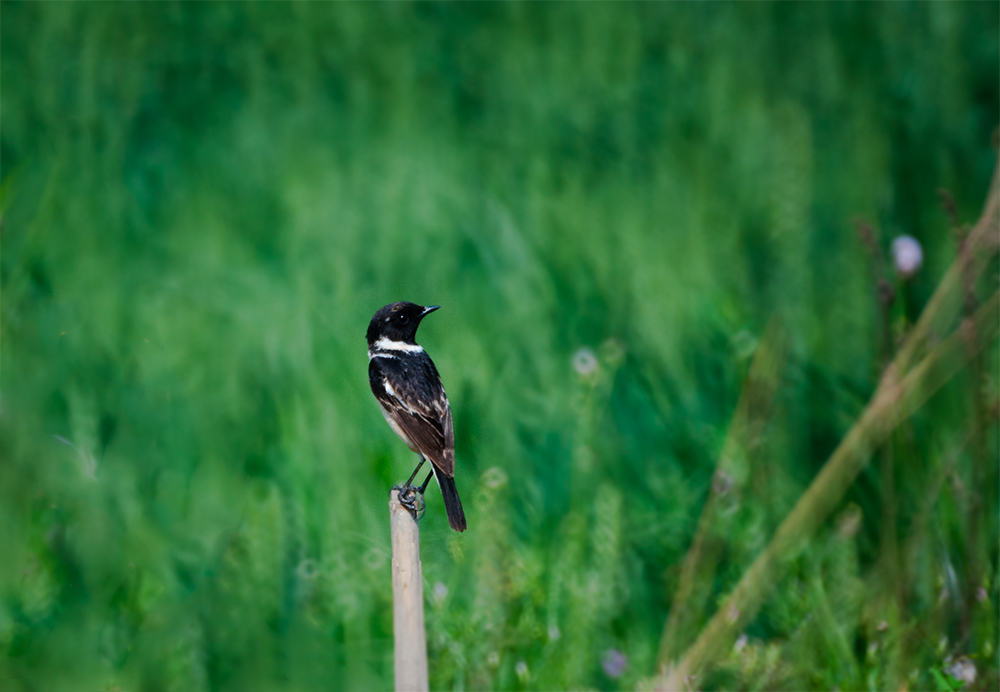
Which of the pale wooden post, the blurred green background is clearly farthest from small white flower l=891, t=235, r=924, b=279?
the pale wooden post

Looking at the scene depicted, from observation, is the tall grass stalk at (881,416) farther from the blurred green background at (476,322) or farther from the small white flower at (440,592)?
the small white flower at (440,592)

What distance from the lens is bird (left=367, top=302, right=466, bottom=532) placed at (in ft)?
4.50

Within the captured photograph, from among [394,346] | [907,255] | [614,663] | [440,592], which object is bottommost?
→ [614,663]

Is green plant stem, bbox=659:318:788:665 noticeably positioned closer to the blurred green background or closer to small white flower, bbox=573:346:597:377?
the blurred green background

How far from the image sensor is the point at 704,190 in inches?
117

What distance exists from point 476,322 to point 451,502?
1.14 meters

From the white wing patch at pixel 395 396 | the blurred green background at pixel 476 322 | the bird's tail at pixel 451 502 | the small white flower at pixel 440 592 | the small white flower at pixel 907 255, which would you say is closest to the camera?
the bird's tail at pixel 451 502

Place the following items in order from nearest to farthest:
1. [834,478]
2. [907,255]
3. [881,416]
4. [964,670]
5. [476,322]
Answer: [964,670] < [476,322] < [881,416] < [834,478] < [907,255]

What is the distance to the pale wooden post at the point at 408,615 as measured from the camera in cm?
102

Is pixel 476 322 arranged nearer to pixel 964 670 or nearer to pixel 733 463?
pixel 733 463

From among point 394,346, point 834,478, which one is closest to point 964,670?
point 834,478

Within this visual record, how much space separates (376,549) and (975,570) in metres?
1.80

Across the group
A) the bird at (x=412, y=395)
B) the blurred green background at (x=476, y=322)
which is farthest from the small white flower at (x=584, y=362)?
the bird at (x=412, y=395)

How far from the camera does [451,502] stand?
1308mm
